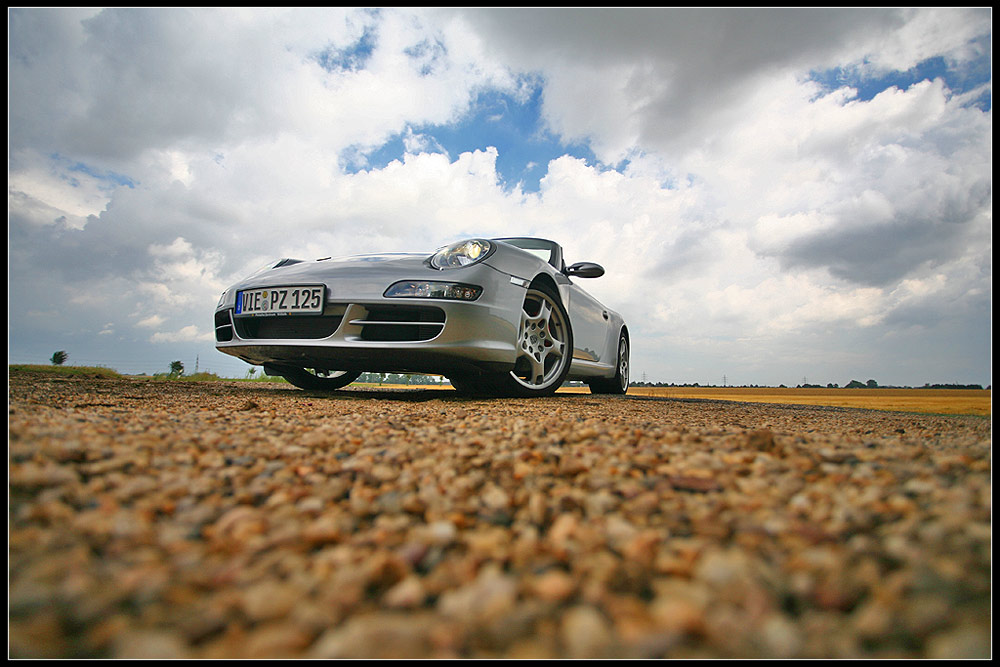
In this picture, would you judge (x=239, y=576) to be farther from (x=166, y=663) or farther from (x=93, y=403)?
(x=93, y=403)

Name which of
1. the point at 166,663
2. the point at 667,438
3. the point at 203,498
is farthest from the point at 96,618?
the point at 667,438

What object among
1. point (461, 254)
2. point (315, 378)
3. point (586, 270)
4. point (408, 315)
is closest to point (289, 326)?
point (408, 315)

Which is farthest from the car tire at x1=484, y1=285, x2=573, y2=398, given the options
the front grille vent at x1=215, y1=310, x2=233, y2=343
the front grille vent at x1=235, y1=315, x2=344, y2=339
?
the front grille vent at x1=215, y1=310, x2=233, y2=343

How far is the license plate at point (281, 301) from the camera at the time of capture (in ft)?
11.6

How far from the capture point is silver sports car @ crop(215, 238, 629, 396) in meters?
3.44

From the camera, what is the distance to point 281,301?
3.66m

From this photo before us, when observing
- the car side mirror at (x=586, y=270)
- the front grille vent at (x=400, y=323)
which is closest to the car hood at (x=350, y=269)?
the front grille vent at (x=400, y=323)

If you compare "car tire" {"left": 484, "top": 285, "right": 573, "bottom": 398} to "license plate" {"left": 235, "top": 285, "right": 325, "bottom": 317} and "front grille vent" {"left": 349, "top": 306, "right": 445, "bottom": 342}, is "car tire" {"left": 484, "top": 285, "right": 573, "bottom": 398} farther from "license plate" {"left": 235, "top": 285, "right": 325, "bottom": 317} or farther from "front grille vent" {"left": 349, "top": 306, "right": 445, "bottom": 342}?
"license plate" {"left": 235, "top": 285, "right": 325, "bottom": 317}

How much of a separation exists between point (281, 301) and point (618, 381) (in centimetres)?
437

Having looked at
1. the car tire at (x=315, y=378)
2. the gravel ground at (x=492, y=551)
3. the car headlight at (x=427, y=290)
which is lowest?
the gravel ground at (x=492, y=551)

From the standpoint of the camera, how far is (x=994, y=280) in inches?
51.3

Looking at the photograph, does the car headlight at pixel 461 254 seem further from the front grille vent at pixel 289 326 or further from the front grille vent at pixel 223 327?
the front grille vent at pixel 223 327

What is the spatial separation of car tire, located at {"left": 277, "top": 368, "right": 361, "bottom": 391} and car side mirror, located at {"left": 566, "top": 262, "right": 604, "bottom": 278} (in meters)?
2.35

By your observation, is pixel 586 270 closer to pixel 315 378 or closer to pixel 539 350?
pixel 539 350
